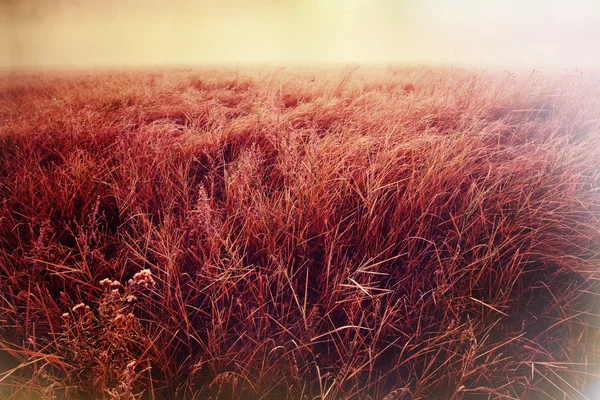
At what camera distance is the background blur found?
2.59 feet

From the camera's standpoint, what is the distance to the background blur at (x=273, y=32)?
788 mm

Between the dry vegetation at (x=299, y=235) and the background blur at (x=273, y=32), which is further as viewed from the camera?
the background blur at (x=273, y=32)

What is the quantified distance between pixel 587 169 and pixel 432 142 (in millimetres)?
376

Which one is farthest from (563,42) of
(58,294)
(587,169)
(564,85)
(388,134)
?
(58,294)

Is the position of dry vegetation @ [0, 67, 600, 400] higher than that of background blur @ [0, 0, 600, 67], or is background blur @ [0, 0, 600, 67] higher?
background blur @ [0, 0, 600, 67]

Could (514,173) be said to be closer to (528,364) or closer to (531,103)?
(531,103)

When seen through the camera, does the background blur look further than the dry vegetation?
Yes

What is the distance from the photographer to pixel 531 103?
81 centimetres

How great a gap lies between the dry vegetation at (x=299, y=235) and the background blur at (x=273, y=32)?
5 cm

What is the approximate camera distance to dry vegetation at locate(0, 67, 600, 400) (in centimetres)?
68

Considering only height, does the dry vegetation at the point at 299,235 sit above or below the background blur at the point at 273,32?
below

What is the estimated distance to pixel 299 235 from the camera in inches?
29.2

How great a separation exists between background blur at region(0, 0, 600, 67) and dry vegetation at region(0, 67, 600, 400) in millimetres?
53

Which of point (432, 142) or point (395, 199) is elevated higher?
point (432, 142)
